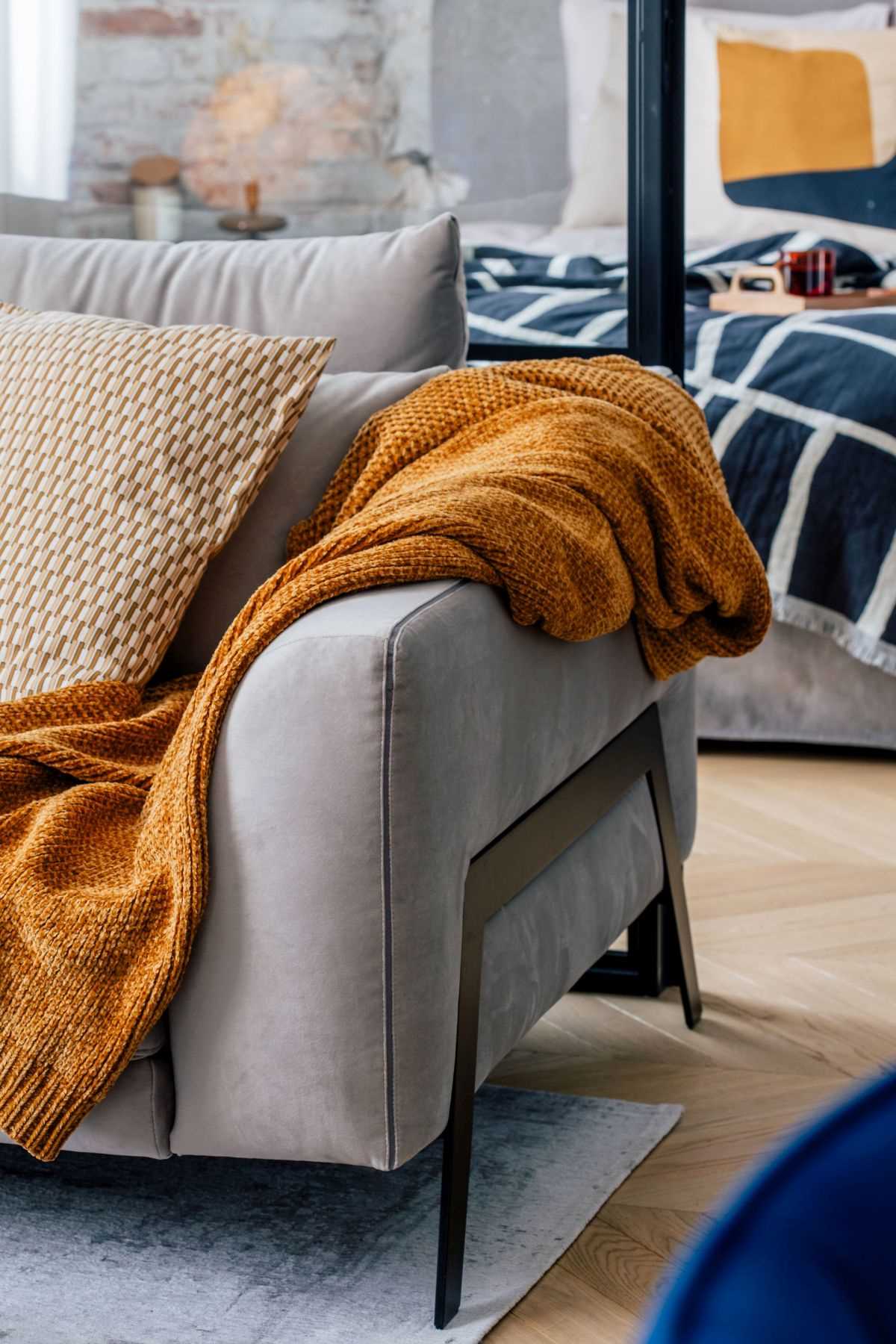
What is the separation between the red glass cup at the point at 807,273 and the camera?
11.0 ft

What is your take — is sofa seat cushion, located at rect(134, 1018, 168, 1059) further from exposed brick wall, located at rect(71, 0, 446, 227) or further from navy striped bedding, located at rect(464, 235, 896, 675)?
navy striped bedding, located at rect(464, 235, 896, 675)

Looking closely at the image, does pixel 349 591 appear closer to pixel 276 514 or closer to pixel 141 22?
pixel 276 514

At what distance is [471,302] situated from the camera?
2602mm

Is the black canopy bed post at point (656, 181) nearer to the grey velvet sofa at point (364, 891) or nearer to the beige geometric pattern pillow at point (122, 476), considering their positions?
the beige geometric pattern pillow at point (122, 476)

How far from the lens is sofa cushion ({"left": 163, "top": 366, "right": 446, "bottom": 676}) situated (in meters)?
1.54

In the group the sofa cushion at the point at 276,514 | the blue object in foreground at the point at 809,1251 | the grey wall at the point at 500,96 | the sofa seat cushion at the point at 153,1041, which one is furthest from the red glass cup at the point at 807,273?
the blue object in foreground at the point at 809,1251

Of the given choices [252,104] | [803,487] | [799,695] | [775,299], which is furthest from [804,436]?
[252,104]

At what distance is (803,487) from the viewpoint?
106 inches

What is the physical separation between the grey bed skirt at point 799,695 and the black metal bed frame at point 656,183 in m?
Answer: 0.87

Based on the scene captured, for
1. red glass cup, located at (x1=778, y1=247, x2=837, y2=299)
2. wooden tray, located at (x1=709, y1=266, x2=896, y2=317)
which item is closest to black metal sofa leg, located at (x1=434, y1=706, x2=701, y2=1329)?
wooden tray, located at (x1=709, y1=266, x2=896, y2=317)

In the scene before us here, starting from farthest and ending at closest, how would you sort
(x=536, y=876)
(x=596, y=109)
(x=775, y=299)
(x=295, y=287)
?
(x=775, y=299), (x=596, y=109), (x=295, y=287), (x=536, y=876)

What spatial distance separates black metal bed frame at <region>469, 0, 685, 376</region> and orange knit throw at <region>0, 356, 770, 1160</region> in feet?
1.36

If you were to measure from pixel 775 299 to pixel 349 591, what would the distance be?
2259 mm

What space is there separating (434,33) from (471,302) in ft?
1.58
